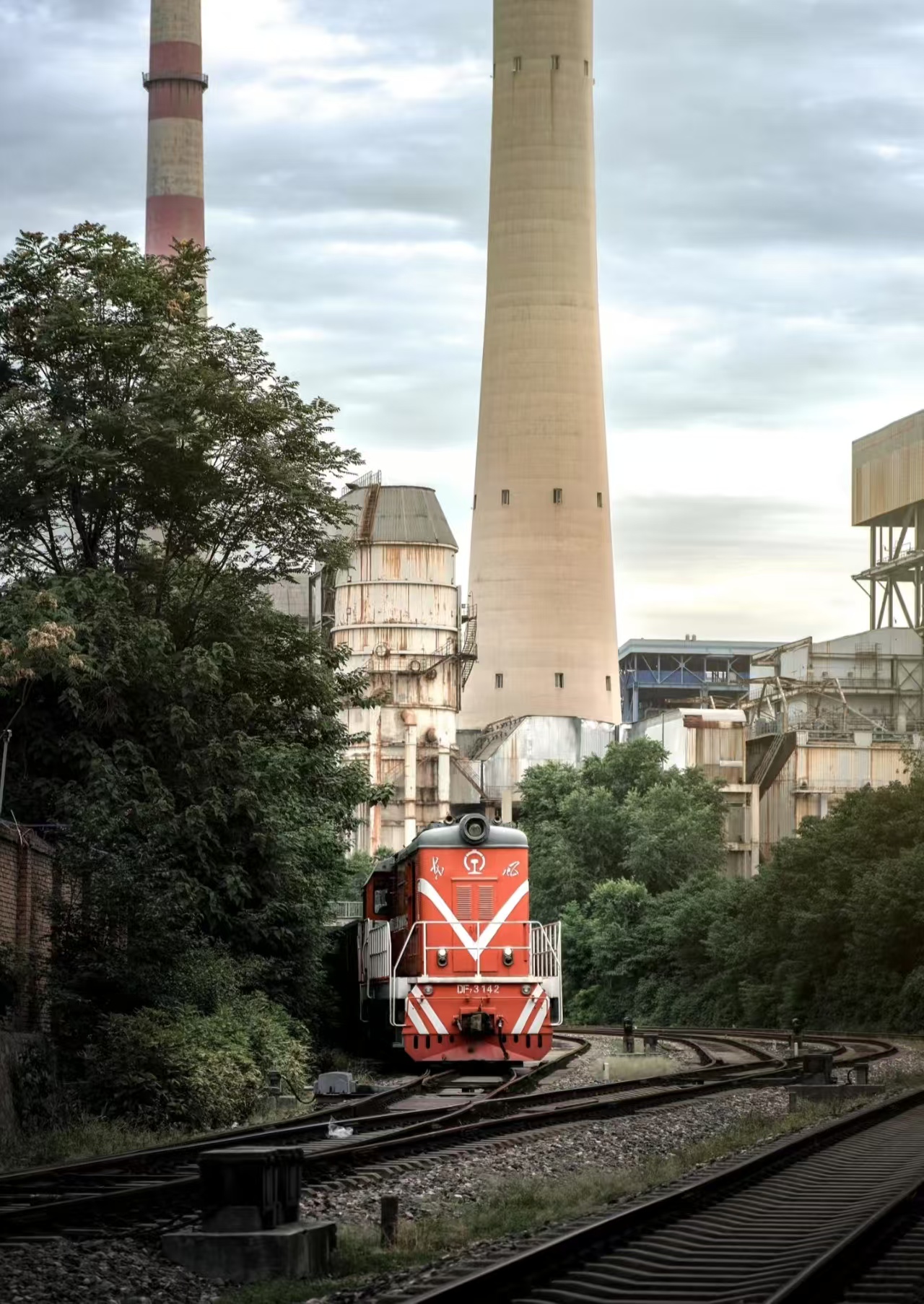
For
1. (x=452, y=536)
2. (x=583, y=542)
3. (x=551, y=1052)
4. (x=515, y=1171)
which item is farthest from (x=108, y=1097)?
(x=583, y=542)

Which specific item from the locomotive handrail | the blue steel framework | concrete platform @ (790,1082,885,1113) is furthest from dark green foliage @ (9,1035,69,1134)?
the blue steel framework

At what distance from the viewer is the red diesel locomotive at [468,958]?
24594 mm

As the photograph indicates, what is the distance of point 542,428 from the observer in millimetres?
90188

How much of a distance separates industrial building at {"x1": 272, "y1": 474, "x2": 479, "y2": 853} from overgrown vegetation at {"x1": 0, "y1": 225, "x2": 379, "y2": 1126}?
142 feet

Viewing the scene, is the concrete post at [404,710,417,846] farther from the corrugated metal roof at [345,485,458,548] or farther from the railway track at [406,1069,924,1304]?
the railway track at [406,1069,924,1304]

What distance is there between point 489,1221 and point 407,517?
68579 millimetres

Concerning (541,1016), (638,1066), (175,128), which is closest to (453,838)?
(541,1016)

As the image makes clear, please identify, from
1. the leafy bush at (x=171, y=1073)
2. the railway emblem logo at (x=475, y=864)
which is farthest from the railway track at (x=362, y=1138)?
the railway emblem logo at (x=475, y=864)

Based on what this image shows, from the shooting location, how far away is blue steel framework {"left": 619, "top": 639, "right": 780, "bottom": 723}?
134375 millimetres

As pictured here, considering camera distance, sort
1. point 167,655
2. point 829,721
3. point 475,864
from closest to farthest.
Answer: point 475,864 → point 167,655 → point 829,721

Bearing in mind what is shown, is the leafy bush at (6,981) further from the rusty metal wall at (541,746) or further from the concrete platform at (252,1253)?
the rusty metal wall at (541,746)

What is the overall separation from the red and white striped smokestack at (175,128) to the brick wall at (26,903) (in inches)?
2378

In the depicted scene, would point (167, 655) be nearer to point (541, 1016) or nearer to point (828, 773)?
point (541, 1016)

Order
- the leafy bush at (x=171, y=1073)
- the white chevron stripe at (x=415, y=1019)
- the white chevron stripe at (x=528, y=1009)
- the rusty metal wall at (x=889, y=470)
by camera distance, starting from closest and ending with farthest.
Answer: the leafy bush at (x=171, y=1073) < the white chevron stripe at (x=415, y=1019) < the white chevron stripe at (x=528, y=1009) < the rusty metal wall at (x=889, y=470)
